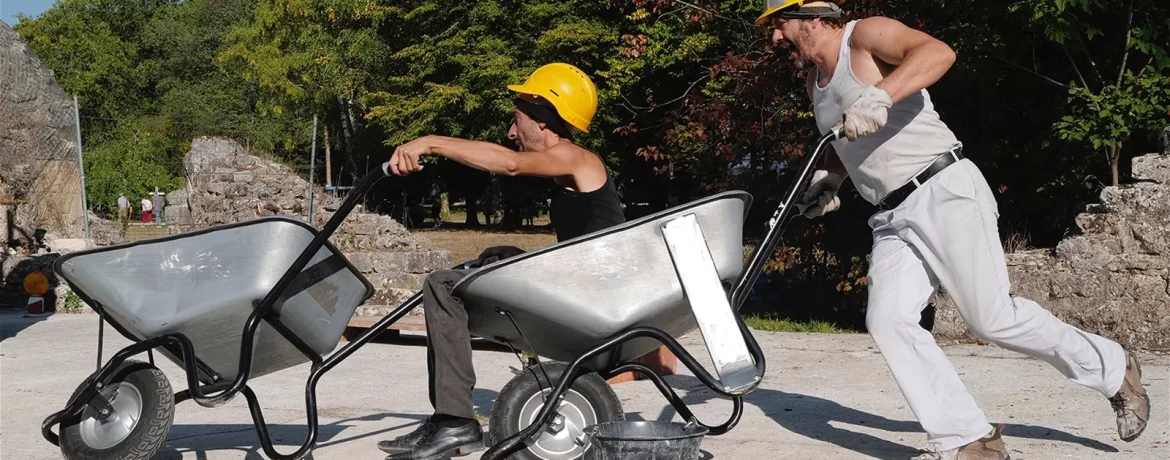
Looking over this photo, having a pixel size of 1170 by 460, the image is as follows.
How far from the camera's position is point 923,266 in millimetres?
4254

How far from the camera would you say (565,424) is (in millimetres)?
4102

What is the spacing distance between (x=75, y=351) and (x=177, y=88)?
186 ft

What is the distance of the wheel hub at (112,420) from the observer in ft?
13.5

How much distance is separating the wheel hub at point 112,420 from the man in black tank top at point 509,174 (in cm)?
84

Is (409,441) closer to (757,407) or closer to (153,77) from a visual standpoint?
(757,407)

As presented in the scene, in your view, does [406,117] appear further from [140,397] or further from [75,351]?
[140,397]

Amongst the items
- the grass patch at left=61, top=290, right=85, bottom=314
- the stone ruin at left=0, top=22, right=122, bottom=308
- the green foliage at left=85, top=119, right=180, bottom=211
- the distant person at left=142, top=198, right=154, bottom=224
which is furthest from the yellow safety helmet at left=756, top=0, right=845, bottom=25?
the distant person at left=142, top=198, right=154, bottom=224

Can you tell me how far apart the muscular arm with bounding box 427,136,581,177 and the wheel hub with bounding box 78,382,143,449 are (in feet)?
4.41

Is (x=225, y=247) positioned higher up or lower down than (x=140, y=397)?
higher up

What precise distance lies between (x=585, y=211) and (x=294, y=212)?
35.8 feet

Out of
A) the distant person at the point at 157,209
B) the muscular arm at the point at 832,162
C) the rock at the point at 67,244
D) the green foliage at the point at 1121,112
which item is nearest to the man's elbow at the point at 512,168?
the muscular arm at the point at 832,162

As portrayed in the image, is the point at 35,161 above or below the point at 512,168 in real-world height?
below

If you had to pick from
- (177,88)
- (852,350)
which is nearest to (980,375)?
(852,350)

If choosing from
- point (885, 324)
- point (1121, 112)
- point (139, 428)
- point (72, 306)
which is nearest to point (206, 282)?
point (139, 428)
